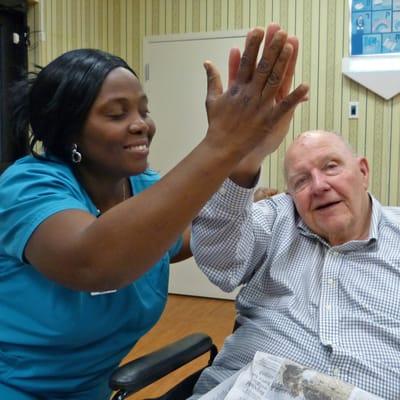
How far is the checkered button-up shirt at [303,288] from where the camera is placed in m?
1.21

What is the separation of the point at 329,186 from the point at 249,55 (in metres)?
0.81

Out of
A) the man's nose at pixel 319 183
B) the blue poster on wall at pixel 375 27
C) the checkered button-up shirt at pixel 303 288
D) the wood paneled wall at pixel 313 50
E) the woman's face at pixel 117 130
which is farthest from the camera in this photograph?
the wood paneled wall at pixel 313 50

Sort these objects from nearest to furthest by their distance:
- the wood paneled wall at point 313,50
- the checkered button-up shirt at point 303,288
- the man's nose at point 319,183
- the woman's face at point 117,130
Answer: the woman's face at point 117,130
the checkered button-up shirt at point 303,288
the man's nose at point 319,183
the wood paneled wall at point 313,50

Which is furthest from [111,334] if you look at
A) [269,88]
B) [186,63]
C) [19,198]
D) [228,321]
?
[186,63]

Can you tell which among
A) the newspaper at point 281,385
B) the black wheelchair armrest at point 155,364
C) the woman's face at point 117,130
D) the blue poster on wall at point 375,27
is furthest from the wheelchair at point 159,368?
the blue poster on wall at point 375,27

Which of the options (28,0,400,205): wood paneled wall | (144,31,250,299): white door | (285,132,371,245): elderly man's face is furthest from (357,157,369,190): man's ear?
(144,31,250,299): white door

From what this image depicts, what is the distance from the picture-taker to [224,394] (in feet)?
3.76

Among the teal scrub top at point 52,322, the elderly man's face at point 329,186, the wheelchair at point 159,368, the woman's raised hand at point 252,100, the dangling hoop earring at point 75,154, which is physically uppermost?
the woman's raised hand at point 252,100

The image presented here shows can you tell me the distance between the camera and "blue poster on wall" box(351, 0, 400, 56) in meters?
3.57

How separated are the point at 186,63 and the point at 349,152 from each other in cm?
286

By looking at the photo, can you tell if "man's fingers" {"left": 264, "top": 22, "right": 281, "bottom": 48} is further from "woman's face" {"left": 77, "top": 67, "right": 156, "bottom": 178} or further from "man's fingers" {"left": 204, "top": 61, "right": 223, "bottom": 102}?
"woman's face" {"left": 77, "top": 67, "right": 156, "bottom": 178}

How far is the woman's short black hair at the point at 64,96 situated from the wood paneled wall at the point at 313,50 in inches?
107

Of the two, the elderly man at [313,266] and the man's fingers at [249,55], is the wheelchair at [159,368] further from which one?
the man's fingers at [249,55]

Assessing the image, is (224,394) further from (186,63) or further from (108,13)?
(108,13)
